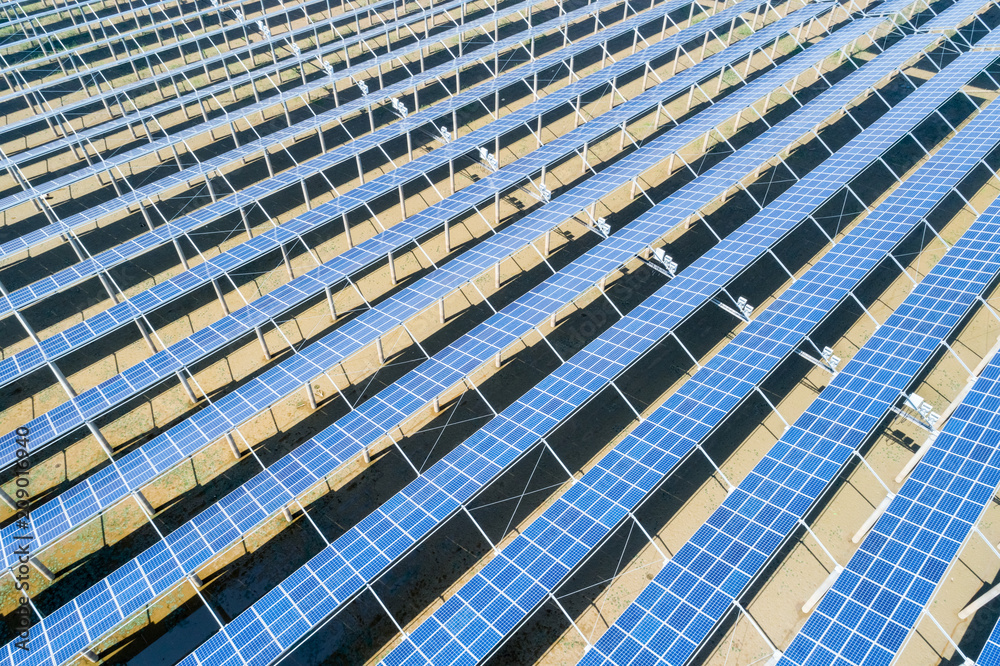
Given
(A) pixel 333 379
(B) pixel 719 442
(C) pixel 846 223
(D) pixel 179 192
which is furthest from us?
(D) pixel 179 192

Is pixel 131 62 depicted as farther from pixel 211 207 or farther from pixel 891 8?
pixel 891 8

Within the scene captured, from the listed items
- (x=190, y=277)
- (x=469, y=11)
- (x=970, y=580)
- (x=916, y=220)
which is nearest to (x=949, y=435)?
(x=970, y=580)

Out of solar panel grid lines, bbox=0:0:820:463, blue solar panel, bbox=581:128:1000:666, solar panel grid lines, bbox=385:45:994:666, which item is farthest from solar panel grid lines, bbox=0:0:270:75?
blue solar panel, bbox=581:128:1000:666

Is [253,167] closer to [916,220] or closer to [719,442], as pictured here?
[719,442]

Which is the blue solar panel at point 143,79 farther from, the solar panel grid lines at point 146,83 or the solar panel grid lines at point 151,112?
the solar panel grid lines at point 151,112

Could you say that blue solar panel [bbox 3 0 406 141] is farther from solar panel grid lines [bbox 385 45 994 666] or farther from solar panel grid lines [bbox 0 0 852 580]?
solar panel grid lines [bbox 385 45 994 666]

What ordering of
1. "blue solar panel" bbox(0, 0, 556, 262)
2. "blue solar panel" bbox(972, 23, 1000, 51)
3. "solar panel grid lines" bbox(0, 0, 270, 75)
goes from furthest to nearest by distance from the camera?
"blue solar panel" bbox(972, 23, 1000, 51), "solar panel grid lines" bbox(0, 0, 270, 75), "blue solar panel" bbox(0, 0, 556, 262)

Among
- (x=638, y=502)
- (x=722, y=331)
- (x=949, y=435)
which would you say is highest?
(x=722, y=331)
